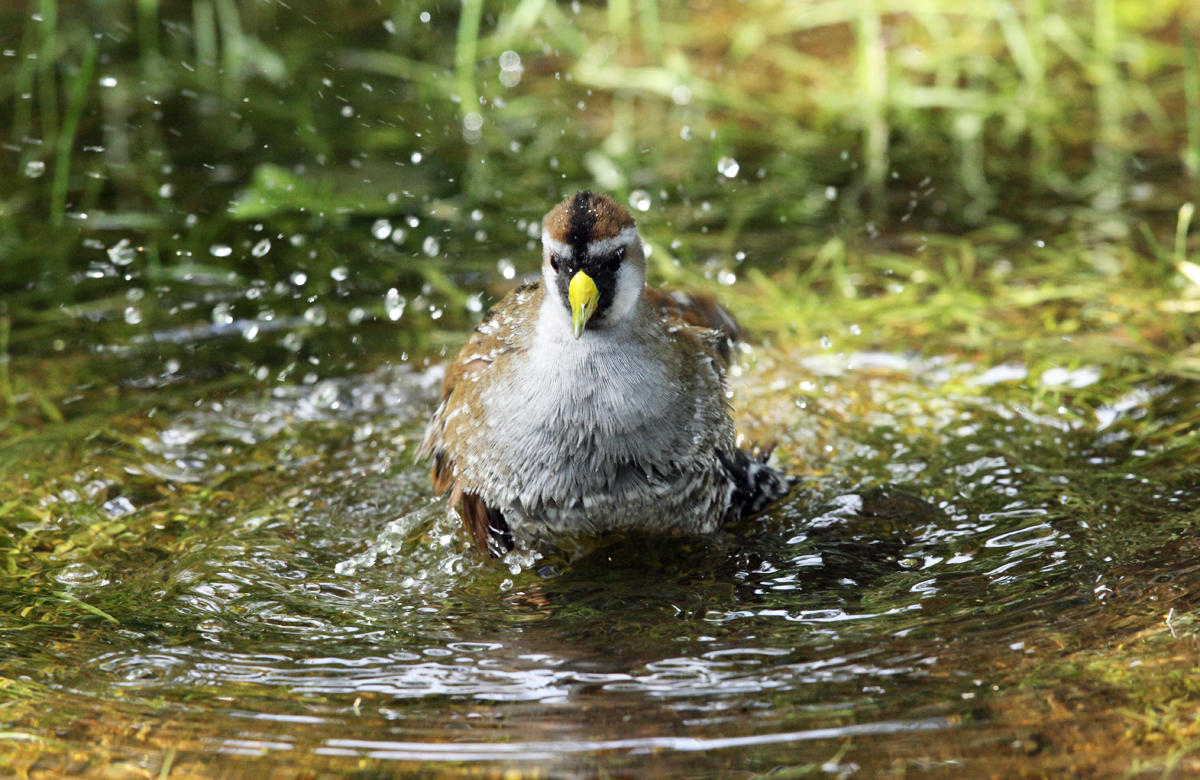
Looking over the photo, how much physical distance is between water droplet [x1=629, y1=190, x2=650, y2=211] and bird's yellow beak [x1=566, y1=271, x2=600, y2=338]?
2729mm

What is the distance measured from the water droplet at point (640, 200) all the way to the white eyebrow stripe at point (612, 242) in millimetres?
2469

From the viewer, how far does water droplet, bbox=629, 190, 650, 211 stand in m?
6.55

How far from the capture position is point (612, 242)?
13.1 ft

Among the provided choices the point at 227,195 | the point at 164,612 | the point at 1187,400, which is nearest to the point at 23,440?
the point at 164,612

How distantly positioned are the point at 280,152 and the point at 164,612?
3.63 meters

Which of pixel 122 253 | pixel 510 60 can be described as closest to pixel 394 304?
pixel 122 253

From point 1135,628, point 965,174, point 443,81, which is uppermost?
point 443,81

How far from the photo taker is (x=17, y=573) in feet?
13.4

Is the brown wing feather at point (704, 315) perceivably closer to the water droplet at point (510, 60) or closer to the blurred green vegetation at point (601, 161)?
the blurred green vegetation at point (601, 161)

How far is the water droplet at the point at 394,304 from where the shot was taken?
232 inches

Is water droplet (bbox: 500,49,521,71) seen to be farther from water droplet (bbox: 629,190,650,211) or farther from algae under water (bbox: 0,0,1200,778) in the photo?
water droplet (bbox: 629,190,650,211)

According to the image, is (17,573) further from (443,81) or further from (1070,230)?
(1070,230)

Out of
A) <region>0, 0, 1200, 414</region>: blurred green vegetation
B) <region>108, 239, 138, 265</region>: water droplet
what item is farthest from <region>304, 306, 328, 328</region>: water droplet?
<region>108, 239, 138, 265</region>: water droplet

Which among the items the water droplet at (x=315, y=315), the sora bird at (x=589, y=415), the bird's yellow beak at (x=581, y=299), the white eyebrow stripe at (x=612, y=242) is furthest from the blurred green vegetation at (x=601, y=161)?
the bird's yellow beak at (x=581, y=299)
